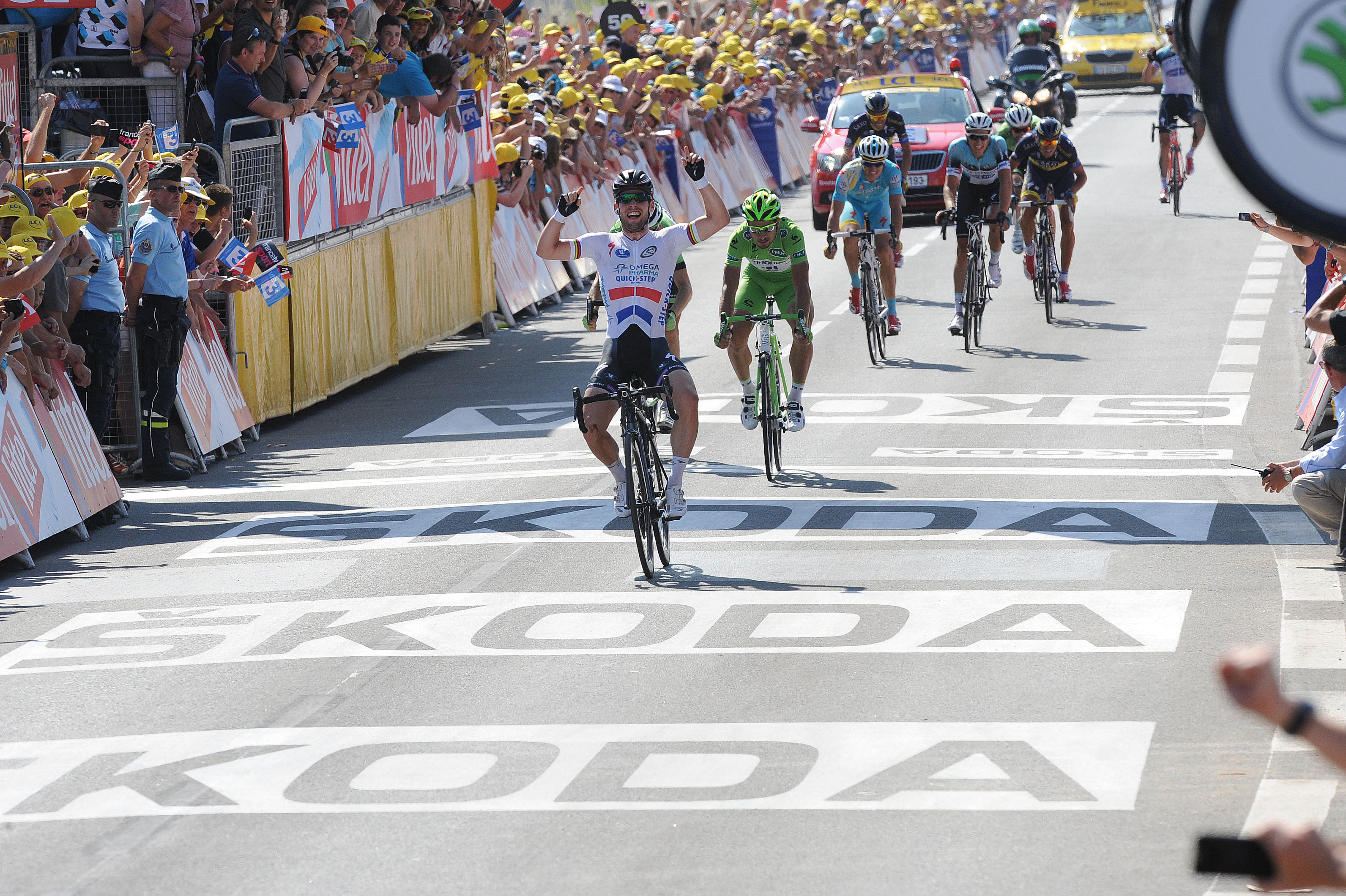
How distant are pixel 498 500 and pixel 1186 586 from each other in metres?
4.58

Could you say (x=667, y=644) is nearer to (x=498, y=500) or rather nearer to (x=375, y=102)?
(x=498, y=500)

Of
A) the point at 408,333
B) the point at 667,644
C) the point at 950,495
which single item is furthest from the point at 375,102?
the point at 667,644

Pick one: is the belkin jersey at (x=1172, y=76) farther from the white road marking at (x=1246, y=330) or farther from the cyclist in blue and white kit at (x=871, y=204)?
the cyclist in blue and white kit at (x=871, y=204)

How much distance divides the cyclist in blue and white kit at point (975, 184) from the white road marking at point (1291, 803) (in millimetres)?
11951

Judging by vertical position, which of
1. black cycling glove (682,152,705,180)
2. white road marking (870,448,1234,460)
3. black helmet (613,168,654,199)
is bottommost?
white road marking (870,448,1234,460)

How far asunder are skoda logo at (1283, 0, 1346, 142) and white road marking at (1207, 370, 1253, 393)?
502 inches

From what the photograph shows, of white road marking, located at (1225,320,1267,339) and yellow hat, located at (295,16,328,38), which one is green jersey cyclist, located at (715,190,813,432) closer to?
yellow hat, located at (295,16,328,38)

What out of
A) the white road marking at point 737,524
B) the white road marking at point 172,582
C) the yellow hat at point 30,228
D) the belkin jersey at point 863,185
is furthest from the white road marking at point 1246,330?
the yellow hat at point 30,228

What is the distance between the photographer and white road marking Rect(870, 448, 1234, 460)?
43.6 feet

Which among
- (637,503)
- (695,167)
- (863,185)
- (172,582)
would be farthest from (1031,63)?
(172,582)

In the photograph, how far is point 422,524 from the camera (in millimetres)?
11727

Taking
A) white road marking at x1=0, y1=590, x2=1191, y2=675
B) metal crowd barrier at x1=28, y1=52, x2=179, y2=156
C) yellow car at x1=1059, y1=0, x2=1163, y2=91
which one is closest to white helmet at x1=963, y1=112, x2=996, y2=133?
metal crowd barrier at x1=28, y1=52, x2=179, y2=156

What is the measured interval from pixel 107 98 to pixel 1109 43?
3905 centimetres

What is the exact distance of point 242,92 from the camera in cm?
1503
